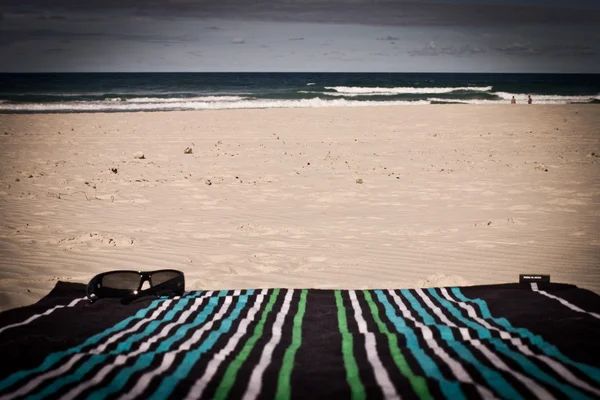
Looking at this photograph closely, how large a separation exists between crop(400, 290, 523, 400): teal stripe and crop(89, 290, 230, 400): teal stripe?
1155mm

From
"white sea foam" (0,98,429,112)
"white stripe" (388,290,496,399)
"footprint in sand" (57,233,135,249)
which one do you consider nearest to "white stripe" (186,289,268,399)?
"white stripe" (388,290,496,399)

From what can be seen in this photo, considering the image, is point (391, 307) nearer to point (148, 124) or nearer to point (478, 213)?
point (478, 213)

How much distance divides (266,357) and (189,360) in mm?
309

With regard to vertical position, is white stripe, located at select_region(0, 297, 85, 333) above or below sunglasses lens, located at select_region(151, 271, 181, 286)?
below

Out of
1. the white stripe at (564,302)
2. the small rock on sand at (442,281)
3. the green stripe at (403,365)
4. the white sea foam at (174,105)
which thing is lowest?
the small rock on sand at (442,281)

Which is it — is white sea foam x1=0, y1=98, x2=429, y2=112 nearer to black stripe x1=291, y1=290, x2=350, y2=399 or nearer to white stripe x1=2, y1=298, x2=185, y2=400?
white stripe x1=2, y1=298, x2=185, y2=400

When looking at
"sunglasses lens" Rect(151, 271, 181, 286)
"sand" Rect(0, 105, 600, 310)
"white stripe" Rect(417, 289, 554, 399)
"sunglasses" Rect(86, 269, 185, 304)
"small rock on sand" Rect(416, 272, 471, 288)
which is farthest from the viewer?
"sand" Rect(0, 105, 600, 310)

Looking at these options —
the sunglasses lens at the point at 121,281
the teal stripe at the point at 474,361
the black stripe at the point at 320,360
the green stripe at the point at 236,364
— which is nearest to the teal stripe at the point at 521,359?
the teal stripe at the point at 474,361

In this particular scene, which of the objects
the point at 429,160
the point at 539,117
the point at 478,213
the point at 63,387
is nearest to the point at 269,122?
the point at 429,160

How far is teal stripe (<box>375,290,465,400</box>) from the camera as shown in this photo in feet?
5.57

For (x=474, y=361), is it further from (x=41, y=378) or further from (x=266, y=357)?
(x=41, y=378)

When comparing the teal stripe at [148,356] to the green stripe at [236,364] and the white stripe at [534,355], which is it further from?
the white stripe at [534,355]

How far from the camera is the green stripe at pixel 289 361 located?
177 cm

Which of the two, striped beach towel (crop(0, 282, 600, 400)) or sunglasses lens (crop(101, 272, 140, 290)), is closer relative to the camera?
striped beach towel (crop(0, 282, 600, 400))
